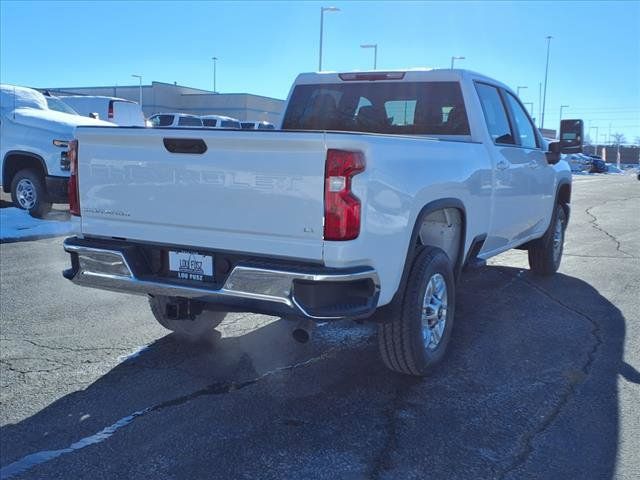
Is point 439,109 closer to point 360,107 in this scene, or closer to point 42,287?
point 360,107

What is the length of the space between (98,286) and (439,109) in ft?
10.3

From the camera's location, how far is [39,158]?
10.3m

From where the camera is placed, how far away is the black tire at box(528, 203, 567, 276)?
7.26 meters

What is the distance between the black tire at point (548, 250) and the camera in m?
7.26

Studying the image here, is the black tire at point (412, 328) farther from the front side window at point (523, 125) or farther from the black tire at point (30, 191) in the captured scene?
the black tire at point (30, 191)

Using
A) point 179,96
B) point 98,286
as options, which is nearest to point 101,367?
point 98,286

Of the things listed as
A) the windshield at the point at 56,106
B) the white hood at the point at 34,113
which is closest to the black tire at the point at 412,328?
the white hood at the point at 34,113

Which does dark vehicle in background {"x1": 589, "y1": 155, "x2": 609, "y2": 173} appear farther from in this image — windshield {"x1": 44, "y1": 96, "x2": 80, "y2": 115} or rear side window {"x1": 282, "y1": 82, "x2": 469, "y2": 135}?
rear side window {"x1": 282, "y1": 82, "x2": 469, "y2": 135}

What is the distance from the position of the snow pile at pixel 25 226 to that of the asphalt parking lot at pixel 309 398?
3.59 m

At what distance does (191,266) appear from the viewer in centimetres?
378

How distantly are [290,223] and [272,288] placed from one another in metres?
0.36

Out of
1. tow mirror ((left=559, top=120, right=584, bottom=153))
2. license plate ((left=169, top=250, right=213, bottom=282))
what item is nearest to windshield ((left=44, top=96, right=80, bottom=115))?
tow mirror ((left=559, top=120, right=584, bottom=153))

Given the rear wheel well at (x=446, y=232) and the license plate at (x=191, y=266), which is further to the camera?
the rear wheel well at (x=446, y=232)

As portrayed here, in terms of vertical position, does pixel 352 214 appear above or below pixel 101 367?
above
